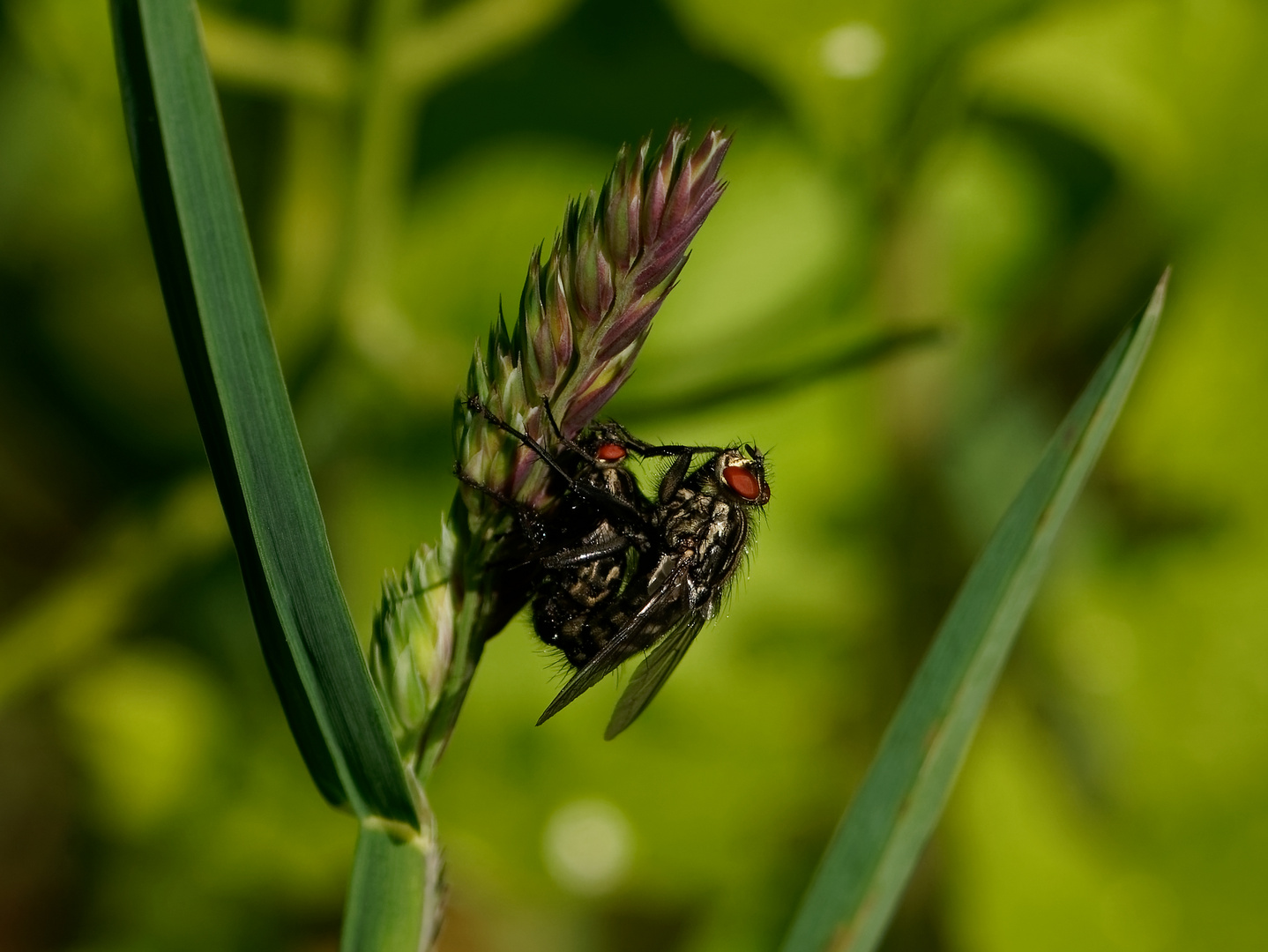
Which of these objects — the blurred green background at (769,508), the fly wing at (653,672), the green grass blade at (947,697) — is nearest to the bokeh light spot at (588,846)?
the blurred green background at (769,508)

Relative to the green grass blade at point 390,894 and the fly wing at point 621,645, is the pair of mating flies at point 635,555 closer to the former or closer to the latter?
the fly wing at point 621,645

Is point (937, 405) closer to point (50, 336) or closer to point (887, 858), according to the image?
point (887, 858)

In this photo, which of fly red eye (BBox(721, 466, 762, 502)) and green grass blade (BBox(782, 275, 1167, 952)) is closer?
green grass blade (BBox(782, 275, 1167, 952))

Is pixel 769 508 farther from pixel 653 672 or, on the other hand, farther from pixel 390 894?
pixel 390 894

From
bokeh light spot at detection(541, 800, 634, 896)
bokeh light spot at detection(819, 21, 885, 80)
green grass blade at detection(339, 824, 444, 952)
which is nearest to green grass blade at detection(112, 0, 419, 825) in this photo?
green grass blade at detection(339, 824, 444, 952)

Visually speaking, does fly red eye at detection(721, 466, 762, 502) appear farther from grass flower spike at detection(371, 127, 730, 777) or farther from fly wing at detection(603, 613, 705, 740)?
grass flower spike at detection(371, 127, 730, 777)

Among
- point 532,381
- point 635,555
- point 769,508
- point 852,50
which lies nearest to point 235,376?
point 532,381
